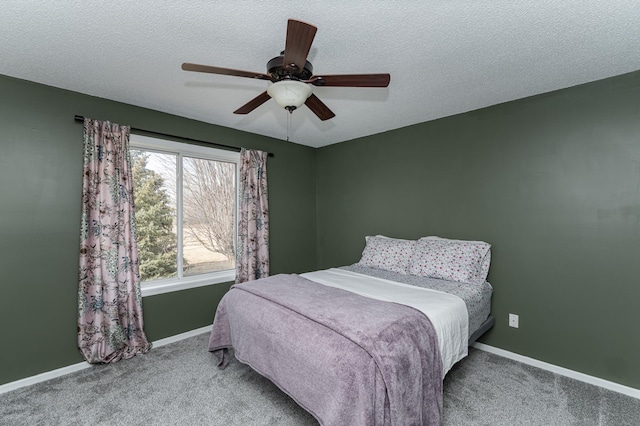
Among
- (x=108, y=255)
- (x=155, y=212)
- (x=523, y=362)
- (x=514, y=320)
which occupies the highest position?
(x=155, y=212)

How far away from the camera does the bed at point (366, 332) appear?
1.50 m

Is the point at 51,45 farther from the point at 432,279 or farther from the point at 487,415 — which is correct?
the point at 487,415

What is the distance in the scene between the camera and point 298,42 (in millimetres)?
1417

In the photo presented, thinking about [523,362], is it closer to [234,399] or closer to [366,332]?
[366,332]

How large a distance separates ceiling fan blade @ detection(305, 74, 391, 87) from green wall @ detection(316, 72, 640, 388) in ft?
6.11

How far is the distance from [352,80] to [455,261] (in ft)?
6.74

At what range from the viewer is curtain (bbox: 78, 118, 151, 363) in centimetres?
260

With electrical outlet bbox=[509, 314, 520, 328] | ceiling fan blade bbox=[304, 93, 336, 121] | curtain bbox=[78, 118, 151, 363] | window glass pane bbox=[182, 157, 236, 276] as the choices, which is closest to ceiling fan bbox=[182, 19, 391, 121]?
ceiling fan blade bbox=[304, 93, 336, 121]

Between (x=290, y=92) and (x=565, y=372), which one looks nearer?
(x=290, y=92)

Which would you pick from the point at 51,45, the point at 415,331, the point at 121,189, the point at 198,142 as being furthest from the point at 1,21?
the point at 415,331

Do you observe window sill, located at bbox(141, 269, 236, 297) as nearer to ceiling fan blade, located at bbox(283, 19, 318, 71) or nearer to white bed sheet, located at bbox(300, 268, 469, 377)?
white bed sheet, located at bbox(300, 268, 469, 377)

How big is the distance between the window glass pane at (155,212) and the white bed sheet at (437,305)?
5.84 feet

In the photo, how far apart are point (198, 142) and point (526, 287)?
3.77 meters

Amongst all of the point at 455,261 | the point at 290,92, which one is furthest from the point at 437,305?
→ the point at 290,92
